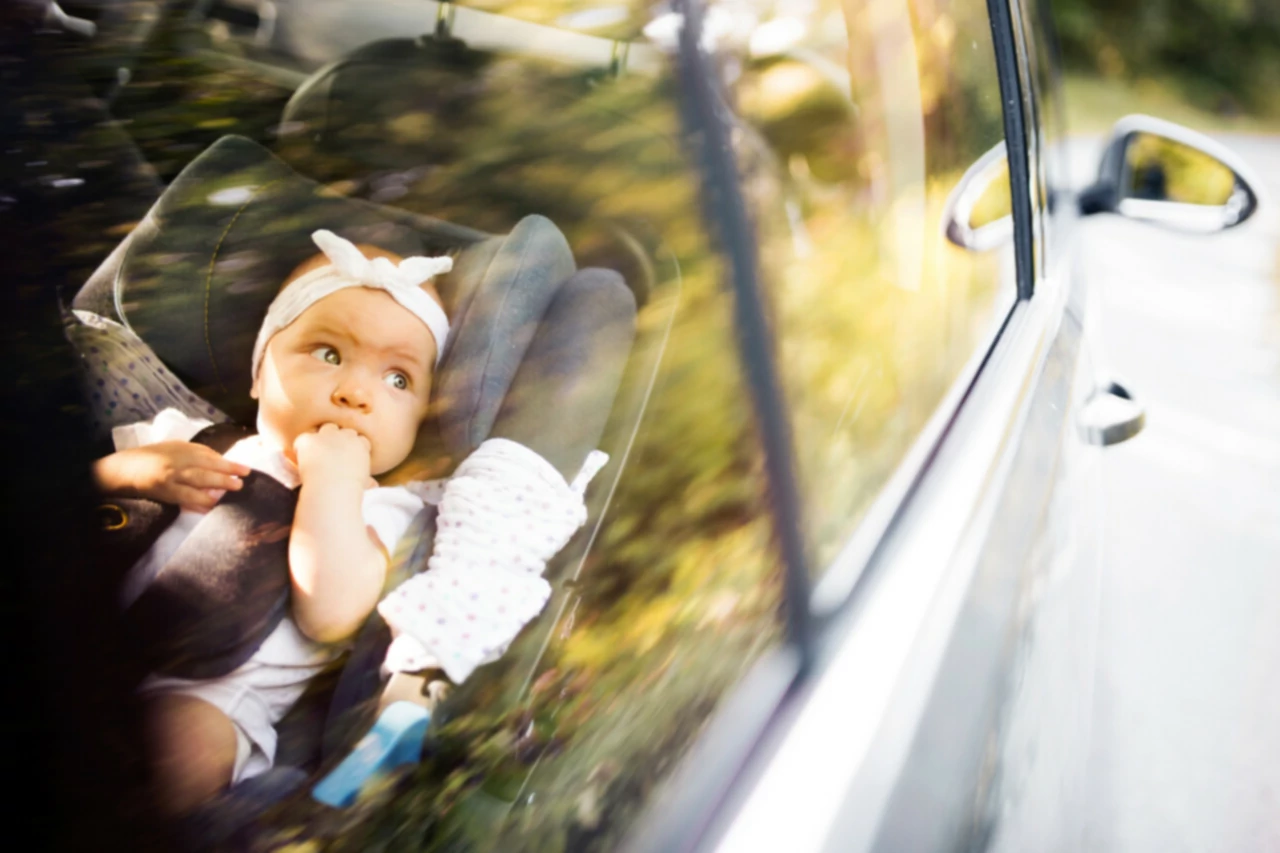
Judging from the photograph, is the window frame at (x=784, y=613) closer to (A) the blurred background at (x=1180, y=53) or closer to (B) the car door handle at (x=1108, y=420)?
(B) the car door handle at (x=1108, y=420)

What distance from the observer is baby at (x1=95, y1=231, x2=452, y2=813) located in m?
0.72

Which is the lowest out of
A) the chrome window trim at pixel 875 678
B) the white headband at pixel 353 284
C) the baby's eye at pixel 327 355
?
the chrome window trim at pixel 875 678

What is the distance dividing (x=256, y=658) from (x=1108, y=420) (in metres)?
2.06

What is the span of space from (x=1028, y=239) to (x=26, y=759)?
2260mm

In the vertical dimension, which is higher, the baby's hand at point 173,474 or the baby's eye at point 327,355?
the baby's eye at point 327,355

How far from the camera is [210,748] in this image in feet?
2.35

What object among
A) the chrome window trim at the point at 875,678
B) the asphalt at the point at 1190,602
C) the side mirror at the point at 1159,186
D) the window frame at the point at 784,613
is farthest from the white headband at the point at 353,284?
the side mirror at the point at 1159,186

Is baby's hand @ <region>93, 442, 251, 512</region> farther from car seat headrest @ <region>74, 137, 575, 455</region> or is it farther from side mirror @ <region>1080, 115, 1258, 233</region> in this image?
side mirror @ <region>1080, 115, 1258, 233</region>

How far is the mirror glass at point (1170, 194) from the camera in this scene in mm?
2689

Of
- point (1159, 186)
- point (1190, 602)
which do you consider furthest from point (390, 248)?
point (1190, 602)

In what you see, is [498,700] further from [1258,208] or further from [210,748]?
[1258,208]

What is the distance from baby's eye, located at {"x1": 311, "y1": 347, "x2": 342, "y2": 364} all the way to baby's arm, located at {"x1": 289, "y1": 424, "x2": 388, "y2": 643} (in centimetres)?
7

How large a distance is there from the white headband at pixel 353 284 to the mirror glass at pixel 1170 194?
2.44m

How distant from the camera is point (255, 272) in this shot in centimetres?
89
